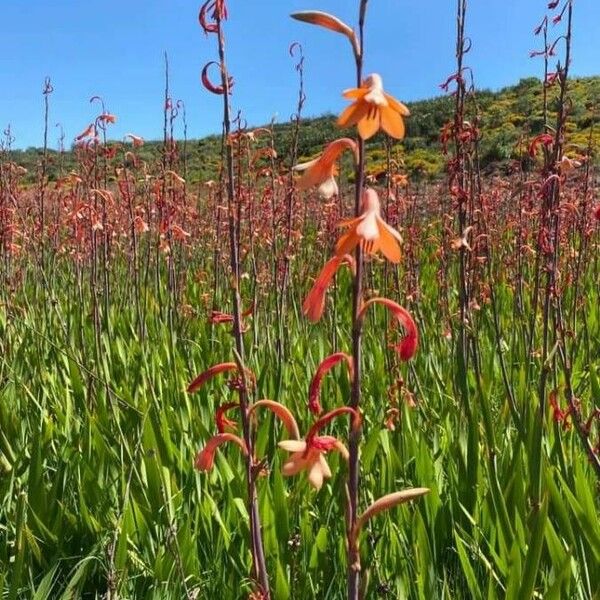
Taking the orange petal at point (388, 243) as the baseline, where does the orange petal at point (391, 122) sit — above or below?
above

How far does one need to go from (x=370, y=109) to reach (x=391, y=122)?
0.04 m

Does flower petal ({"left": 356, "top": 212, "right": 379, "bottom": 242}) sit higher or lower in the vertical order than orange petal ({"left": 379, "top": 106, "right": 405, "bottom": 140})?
lower

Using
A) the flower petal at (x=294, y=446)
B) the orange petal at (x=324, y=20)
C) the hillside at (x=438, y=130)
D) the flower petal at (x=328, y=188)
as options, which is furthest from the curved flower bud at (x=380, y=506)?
the hillside at (x=438, y=130)

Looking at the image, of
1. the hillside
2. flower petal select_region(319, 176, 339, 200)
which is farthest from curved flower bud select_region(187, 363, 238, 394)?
the hillside

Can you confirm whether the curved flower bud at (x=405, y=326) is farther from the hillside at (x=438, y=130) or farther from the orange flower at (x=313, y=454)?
the hillside at (x=438, y=130)

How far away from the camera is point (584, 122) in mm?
20125

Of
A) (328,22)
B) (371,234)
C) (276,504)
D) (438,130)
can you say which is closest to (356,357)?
(371,234)

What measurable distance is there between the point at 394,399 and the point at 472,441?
1.92 ft

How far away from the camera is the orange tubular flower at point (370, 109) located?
796mm

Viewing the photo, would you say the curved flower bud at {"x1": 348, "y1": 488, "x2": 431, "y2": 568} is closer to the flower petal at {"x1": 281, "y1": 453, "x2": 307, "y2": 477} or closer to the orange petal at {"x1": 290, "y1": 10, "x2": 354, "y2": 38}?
the flower petal at {"x1": 281, "y1": 453, "x2": 307, "y2": 477}

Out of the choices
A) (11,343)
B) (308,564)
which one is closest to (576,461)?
(308,564)

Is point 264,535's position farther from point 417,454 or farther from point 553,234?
point 553,234

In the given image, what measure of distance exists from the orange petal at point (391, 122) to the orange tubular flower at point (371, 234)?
8 cm

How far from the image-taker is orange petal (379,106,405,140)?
2.69ft
